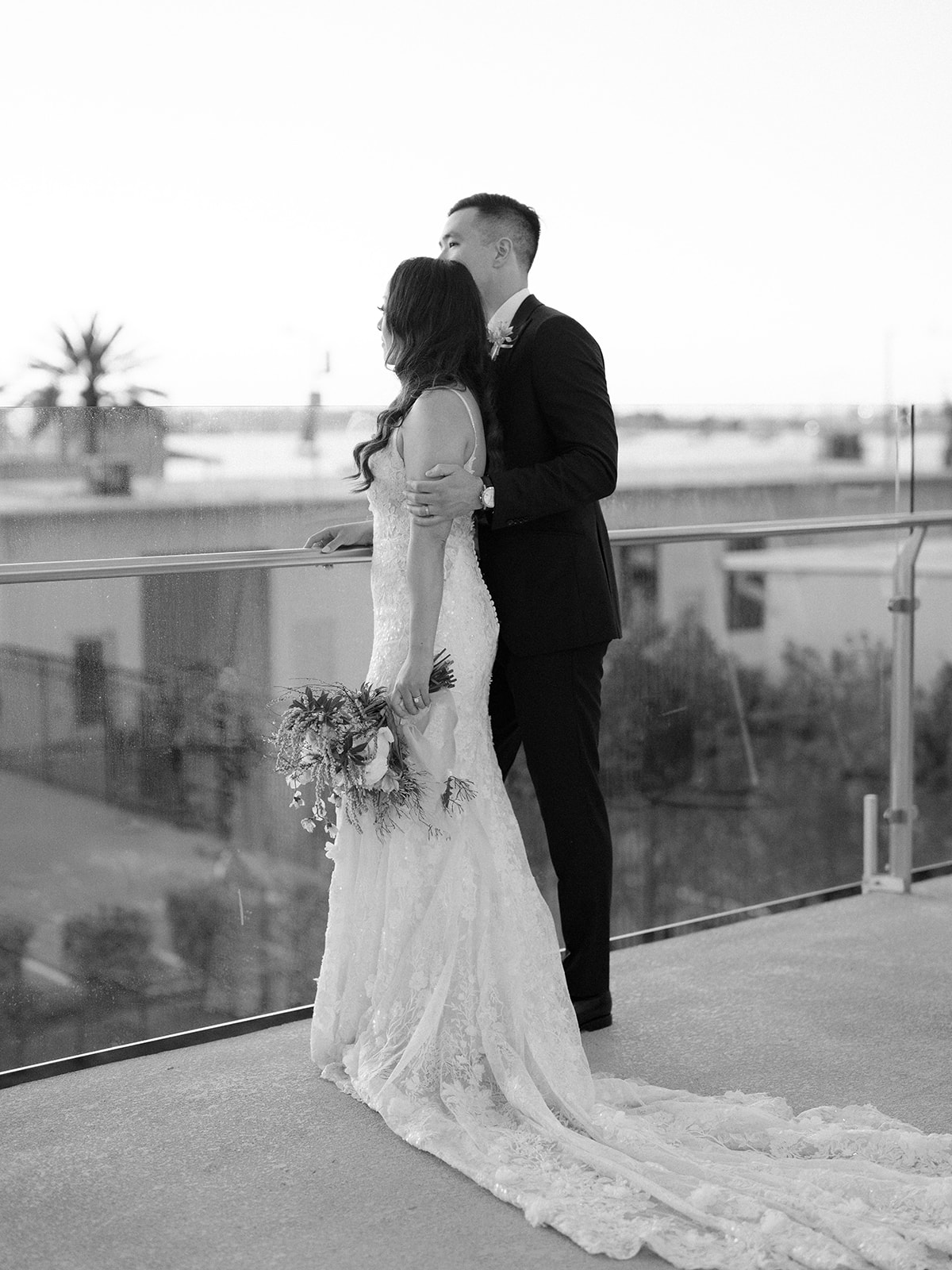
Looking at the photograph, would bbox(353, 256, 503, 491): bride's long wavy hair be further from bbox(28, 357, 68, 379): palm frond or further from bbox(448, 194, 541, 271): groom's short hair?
bbox(28, 357, 68, 379): palm frond

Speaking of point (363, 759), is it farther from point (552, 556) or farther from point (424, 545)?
point (552, 556)

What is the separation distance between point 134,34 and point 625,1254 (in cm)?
893

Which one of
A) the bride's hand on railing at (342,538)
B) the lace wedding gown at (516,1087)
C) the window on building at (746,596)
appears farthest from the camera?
the window on building at (746,596)

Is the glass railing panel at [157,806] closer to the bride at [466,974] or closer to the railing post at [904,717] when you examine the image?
the bride at [466,974]

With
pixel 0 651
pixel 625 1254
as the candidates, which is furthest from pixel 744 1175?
pixel 0 651

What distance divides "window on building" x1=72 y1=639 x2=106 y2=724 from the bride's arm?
677mm

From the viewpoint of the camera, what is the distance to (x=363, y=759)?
257cm

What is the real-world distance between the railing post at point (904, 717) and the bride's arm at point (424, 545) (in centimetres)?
202

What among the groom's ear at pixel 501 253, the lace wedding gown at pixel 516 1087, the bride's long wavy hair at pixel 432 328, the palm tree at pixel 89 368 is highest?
the palm tree at pixel 89 368

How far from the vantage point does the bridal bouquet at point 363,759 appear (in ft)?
8.45

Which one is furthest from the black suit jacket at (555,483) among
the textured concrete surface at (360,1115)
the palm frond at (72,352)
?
the palm frond at (72,352)

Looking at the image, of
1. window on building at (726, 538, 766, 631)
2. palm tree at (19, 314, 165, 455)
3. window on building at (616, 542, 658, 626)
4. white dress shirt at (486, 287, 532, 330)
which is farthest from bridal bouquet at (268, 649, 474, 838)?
palm tree at (19, 314, 165, 455)

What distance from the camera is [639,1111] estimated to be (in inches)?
97.4

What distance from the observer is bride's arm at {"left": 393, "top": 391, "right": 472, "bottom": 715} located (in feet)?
8.43
